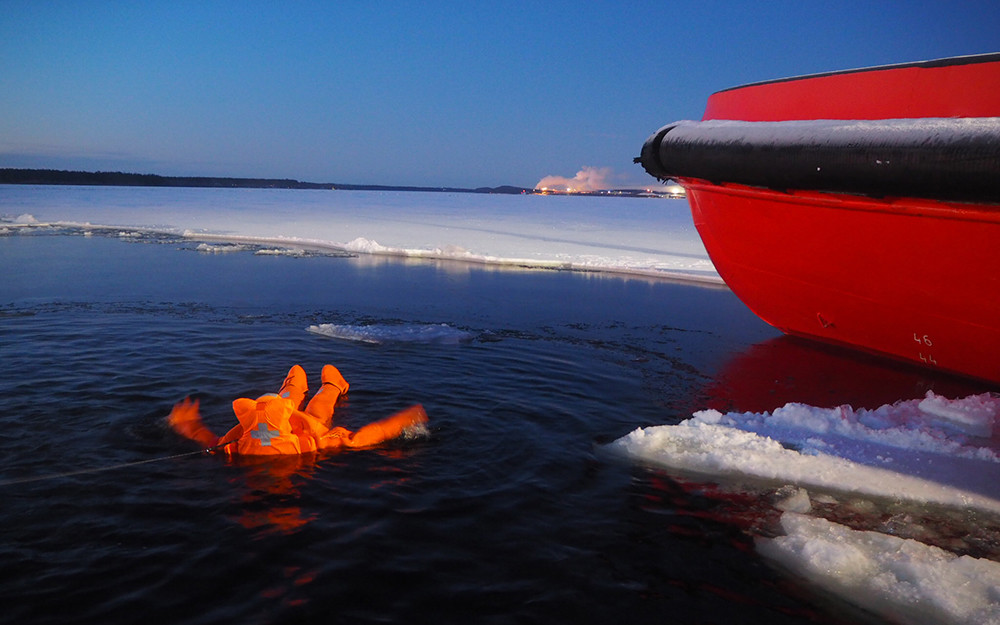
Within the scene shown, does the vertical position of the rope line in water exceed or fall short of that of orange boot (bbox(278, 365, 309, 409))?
it falls short

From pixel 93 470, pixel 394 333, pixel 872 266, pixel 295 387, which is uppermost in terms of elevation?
pixel 872 266

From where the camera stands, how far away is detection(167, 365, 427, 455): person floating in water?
141 inches

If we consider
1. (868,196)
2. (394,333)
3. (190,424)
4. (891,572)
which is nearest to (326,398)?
(190,424)

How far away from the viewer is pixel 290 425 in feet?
12.0

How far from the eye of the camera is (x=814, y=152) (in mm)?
4453

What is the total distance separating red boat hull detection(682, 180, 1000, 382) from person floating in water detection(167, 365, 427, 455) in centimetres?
306

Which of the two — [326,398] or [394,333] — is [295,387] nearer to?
[326,398]

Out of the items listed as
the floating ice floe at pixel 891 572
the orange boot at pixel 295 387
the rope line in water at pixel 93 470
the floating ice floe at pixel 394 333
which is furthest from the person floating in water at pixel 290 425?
the floating ice floe at pixel 394 333

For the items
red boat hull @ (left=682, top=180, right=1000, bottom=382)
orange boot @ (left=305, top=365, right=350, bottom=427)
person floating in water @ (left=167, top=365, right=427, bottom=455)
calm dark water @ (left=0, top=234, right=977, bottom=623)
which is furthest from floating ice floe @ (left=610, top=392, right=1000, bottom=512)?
orange boot @ (left=305, top=365, right=350, bottom=427)

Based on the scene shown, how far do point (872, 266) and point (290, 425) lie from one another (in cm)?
392

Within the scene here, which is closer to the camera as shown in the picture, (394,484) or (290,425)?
(394,484)

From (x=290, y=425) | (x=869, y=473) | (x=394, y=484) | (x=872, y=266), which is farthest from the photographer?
(x=872, y=266)

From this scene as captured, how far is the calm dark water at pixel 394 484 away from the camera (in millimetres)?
2465

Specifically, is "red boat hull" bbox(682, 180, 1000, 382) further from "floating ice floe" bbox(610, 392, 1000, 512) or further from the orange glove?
the orange glove
